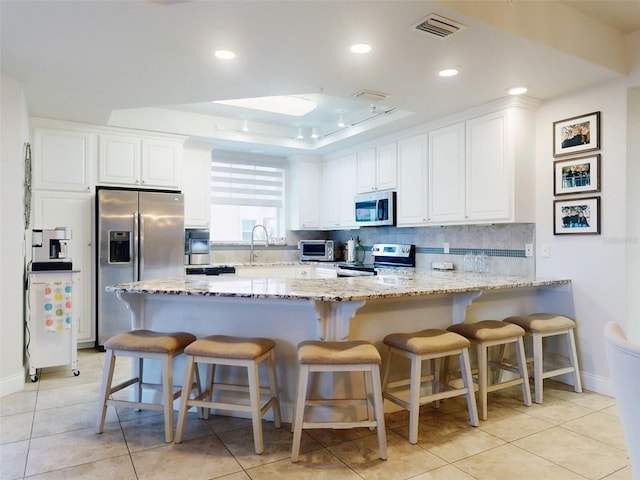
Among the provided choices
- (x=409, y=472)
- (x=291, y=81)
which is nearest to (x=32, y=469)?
(x=409, y=472)

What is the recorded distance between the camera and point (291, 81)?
122 inches

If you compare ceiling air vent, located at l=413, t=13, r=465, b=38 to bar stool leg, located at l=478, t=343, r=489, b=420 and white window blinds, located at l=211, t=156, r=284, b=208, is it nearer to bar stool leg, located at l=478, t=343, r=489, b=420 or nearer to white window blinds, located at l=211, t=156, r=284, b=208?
bar stool leg, located at l=478, t=343, r=489, b=420

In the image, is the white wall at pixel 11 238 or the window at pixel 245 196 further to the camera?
the window at pixel 245 196

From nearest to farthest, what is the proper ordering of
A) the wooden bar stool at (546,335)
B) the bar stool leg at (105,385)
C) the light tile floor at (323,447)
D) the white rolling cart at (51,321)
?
the light tile floor at (323,447), the bar stool leg at (105,385), the wooden bar stool at (546,335), the white rolling cart at (51,321)

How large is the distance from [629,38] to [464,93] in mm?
1183

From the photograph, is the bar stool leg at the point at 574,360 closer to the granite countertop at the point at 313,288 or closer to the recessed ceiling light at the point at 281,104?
the granite countertop at the point at 313,288

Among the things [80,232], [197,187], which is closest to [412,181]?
[197,187]

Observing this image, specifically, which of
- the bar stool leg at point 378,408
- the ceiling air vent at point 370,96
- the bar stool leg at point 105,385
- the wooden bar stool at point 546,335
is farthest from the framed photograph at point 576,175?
the bar stool leg at point 105,385

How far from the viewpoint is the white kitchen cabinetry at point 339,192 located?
5410 mm

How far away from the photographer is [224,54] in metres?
2.65

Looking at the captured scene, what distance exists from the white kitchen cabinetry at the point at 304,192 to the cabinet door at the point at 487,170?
260 cm

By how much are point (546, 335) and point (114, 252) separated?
160 inches

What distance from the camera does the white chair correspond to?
1.00 meters

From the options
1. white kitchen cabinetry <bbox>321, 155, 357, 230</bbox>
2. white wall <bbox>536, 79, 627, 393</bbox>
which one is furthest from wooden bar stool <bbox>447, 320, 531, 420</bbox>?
white kitchen cabinetry <bbox>321, 155, 357, 230</bbox>
